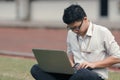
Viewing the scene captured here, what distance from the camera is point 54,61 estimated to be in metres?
5.98

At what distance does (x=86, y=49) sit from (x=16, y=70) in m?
4.21

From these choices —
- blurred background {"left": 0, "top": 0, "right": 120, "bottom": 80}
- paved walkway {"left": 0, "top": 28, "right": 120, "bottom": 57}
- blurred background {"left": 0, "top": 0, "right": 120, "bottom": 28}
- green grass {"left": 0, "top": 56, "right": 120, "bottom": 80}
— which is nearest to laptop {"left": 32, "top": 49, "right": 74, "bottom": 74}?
green grass {"left": 0, "top": 56, "right": 120, "bottom": 80}

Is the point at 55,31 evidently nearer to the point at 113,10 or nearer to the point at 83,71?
the point at 113,10

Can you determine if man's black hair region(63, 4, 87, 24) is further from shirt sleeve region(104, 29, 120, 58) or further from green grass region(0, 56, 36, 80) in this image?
green grass region(0, 56, 36, 80)

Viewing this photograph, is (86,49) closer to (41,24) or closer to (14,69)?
(14,69)

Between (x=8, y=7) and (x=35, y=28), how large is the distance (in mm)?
5013

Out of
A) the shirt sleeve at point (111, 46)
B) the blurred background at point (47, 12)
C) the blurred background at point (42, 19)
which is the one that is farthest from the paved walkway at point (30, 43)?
the shirt sleeve at point (111, 46)

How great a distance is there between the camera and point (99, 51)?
6070 mm

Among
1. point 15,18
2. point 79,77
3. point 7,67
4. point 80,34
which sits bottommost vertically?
point 15,18

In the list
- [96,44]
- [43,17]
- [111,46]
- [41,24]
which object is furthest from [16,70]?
[43,17]

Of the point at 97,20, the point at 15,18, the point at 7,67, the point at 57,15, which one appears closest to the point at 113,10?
the point at 97,20

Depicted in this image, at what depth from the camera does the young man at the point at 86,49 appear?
5.82m

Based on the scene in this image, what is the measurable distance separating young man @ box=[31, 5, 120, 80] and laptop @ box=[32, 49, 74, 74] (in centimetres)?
9

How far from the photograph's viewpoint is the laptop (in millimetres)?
5852
